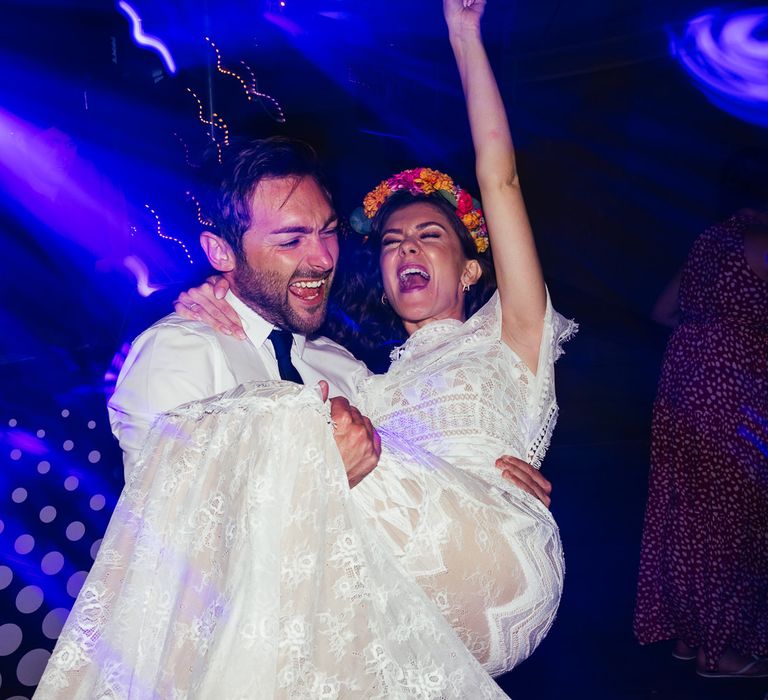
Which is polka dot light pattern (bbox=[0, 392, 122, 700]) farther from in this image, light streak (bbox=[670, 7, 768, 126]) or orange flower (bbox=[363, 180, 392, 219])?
light streak (bbox=[670, 7, 768, 126])

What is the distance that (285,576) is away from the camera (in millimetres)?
1288

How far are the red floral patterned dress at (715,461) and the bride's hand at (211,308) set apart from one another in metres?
1.77

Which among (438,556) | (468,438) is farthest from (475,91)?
(438,556)

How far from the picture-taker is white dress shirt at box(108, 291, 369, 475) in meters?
2.00

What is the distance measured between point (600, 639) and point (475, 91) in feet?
7.63

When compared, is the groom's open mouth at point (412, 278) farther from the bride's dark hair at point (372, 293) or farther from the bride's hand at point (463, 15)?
the bride's hand at point (463, 15)

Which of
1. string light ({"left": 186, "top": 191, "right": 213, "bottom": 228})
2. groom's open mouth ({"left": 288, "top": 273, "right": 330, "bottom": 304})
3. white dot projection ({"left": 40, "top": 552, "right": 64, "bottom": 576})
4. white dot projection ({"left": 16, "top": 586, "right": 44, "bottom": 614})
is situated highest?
string light ({"left": 186, "top": 191, "right": 213, "bottom": 228})

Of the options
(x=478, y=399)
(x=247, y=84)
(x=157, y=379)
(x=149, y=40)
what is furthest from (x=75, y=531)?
(x=247, y=84)

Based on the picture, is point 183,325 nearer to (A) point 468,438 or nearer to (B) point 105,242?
(A) point 468,438

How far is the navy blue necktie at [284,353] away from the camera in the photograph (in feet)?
7.38

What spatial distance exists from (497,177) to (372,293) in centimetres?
93

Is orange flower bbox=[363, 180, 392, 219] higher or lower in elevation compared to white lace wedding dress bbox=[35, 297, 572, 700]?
higher

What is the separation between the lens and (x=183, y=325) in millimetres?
2127

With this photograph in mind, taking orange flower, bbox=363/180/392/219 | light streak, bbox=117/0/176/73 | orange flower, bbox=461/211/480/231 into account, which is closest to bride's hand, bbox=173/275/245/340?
orange flower, bbox=363/180/392/219
